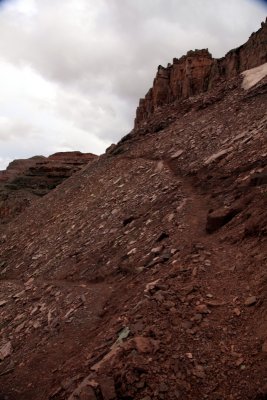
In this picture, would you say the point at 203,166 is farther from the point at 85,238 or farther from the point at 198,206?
the point at 85,238

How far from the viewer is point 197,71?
151 feet

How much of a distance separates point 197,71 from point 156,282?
41805 mm

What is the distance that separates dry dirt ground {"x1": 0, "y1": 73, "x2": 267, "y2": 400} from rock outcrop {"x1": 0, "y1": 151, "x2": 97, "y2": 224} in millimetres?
22601

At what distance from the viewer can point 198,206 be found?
11031mm

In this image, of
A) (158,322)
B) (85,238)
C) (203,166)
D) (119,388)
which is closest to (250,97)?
(203,166)

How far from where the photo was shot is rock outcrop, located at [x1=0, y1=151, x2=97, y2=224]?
39.3 metres

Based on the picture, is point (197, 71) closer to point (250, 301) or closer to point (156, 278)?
point (156, 278)

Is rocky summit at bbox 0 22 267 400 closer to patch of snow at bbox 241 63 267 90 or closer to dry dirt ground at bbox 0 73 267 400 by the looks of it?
dry dirt ground at bbox 0 73 267 400

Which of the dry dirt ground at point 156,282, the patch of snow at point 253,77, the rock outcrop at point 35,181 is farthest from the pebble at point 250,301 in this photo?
the rock outcrop at point 35,181

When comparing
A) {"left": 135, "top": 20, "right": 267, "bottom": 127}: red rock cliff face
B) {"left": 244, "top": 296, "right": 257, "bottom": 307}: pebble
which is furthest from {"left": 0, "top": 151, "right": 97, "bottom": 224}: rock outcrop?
{"left": 244, "top": 296, "right": 257, "bottom": 307}: pebble

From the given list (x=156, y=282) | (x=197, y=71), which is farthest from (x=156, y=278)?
(x=197, y=71)

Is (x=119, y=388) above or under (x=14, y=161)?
under

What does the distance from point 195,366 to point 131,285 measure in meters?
3.17

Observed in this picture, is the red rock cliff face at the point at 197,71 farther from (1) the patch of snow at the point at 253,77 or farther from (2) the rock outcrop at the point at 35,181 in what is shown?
(1) the patch of snow at the point at 253,77
